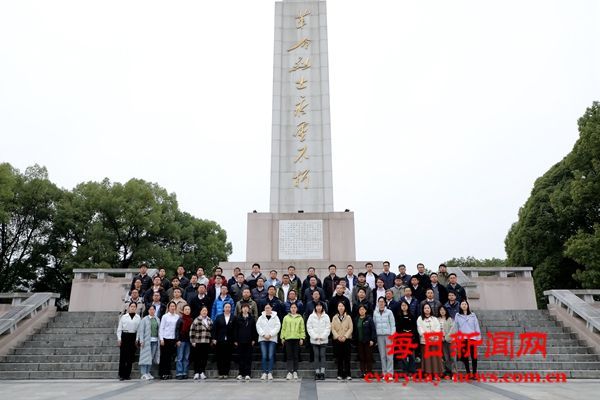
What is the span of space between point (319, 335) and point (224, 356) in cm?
153

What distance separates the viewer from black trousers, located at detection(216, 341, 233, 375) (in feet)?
23.3

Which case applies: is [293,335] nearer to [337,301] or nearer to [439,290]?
[337,301]

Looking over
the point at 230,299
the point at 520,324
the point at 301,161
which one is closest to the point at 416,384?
the point at 230,299

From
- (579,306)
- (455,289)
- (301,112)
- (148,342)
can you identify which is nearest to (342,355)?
(455,289)

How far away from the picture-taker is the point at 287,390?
19.0 feet

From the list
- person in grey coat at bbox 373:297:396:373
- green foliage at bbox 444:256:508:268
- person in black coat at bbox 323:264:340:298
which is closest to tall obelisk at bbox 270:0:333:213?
person in black coat at bbox 323:264:340:298

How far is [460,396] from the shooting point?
5.23 meters

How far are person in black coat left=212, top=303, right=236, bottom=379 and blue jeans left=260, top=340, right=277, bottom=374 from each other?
1.67 feet

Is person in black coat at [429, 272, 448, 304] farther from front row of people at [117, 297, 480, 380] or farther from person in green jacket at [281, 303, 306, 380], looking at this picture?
person in green jacket at [281, 303, 306, 380]

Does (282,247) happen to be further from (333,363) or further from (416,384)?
(416,384)

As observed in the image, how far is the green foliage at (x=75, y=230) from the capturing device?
20781 mm

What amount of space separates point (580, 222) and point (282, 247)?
12852mm

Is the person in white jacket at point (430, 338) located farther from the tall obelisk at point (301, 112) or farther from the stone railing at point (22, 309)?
the stone railing at point (22, 309)

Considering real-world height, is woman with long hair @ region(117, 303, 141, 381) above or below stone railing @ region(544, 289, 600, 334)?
below
